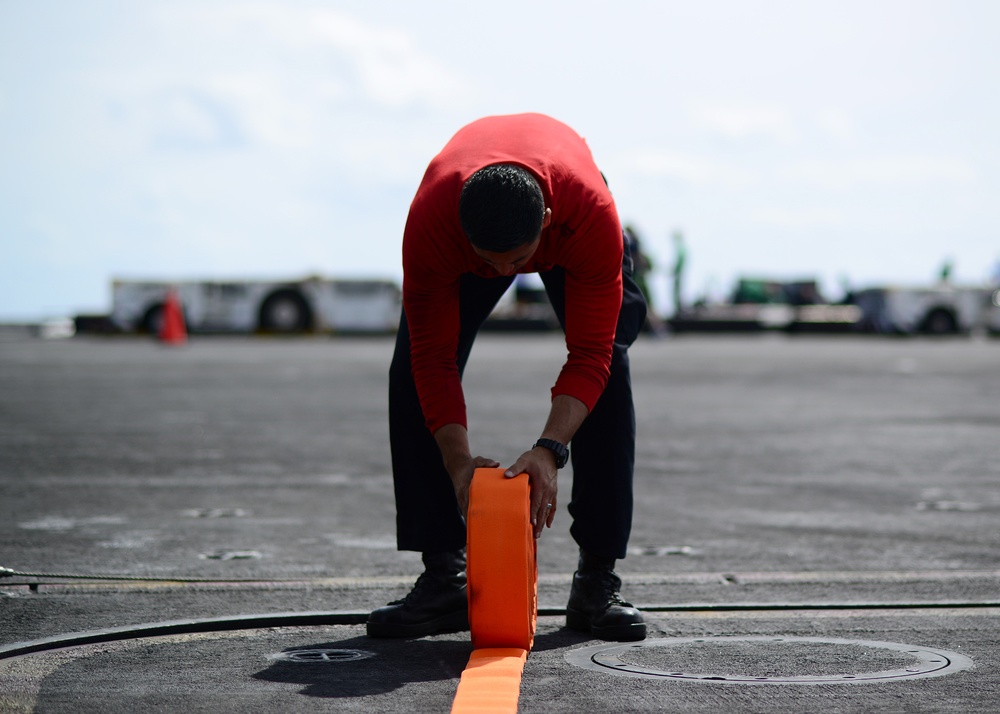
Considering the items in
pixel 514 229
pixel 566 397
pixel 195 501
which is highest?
pixel 514 229

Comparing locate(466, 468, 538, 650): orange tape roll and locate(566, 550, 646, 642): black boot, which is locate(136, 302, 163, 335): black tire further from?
locate(466, 468, 538, 650): orange tape roll

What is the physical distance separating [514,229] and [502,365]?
548 inches

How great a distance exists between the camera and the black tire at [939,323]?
3161 cm

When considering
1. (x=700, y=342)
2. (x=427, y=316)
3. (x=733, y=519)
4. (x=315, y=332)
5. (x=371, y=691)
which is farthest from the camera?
(x=315, y=332)

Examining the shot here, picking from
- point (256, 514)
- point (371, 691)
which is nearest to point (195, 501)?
point (256, 514)

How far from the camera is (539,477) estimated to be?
3.37 m

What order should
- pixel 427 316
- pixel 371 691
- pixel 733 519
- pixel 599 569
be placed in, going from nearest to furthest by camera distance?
pixel 371 691
pixel 427 316
pixel 599 569
pixel 733 519

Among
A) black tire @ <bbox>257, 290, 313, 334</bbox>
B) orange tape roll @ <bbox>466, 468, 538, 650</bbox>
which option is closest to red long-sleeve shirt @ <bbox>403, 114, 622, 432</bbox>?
orange tape roll @ <bbox>466, 468, 538, 650</bbox>

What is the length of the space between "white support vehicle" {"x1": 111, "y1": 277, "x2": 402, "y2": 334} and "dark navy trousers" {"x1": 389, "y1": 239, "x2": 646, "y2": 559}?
1081 inches

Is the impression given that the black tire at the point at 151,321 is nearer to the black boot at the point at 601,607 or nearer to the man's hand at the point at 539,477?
the black boot at the point at 601,607

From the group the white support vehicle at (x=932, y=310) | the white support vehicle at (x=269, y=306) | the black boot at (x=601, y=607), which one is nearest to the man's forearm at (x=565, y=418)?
the black boot at (x=601, y=607)

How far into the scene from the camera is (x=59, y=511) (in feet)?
18.6

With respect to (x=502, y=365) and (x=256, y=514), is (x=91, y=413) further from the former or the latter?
(x=502, y=365)

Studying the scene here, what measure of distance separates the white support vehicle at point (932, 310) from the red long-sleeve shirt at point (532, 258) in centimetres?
2897
